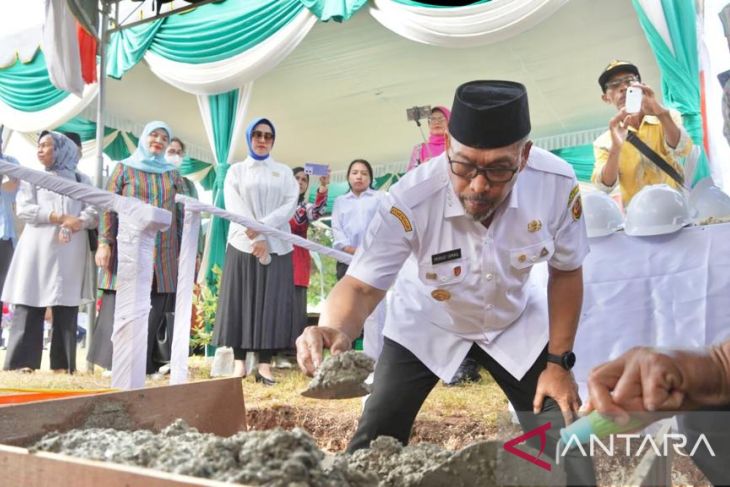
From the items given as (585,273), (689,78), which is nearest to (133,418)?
(585,273)

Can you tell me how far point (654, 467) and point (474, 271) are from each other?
101 cm

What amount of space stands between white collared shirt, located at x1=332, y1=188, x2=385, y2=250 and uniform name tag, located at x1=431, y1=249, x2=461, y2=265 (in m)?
2.90

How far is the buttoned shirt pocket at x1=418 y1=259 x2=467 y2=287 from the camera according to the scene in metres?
1.75

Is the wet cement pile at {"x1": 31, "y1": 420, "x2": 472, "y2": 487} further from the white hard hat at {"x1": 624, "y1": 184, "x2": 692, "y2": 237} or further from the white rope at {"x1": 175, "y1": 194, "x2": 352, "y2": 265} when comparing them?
the white hard hat at {"x1": 624, "y1": 184, "x2": 692, "y2": 237}

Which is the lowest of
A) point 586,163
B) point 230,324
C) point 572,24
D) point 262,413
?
point 262,413

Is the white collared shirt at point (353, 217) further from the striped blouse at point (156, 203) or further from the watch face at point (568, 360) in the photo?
the watch face at point (568, 360)

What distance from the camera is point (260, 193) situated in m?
4.05

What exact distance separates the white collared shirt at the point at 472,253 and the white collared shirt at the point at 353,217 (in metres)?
2.87

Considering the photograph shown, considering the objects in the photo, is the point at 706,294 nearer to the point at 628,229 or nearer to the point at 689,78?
the point at 628,229

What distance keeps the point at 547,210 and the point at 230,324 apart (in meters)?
2.57

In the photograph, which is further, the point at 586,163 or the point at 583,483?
the point at 586,163

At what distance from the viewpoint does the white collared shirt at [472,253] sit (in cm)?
169

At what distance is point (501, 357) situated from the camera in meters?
1.77

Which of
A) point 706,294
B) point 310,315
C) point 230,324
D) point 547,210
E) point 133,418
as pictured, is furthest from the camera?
point 310,315
